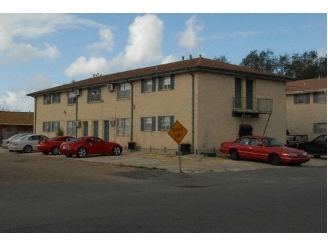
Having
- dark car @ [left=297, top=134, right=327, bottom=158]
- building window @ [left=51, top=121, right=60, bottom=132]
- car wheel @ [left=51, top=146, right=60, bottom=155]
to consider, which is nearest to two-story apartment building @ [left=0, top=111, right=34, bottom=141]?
building window @ [left=51, top=121, right=60, bottom=132]

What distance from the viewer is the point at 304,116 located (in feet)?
141

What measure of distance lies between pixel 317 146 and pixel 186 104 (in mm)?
8327

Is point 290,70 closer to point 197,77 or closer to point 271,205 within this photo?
point 197,77

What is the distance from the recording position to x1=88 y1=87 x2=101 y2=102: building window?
3766 centimetres

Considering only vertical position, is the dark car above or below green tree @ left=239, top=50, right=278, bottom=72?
below

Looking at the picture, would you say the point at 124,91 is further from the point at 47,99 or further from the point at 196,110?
the point at 47,99

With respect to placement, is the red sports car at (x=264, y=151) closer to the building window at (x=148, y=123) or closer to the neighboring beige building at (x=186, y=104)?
the neighboring beige building at (x=186, y=104)

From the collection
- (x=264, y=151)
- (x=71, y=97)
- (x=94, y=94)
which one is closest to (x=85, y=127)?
(x=94, y=94)

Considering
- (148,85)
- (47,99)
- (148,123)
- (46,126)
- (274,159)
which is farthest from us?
(46,126)

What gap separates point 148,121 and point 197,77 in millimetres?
5133

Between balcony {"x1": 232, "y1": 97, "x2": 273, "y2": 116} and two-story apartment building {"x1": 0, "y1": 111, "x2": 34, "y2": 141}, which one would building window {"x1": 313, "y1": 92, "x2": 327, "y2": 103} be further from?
two-story apartment building {"x1": 0, "y1": 111, "x2": 34, "y2": 141}

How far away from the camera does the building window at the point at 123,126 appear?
1358 inches

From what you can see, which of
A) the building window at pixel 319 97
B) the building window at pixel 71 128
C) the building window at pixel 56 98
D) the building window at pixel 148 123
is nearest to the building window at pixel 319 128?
the building window at pixel 319 97

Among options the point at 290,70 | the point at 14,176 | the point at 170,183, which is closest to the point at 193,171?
the point at 170,183
